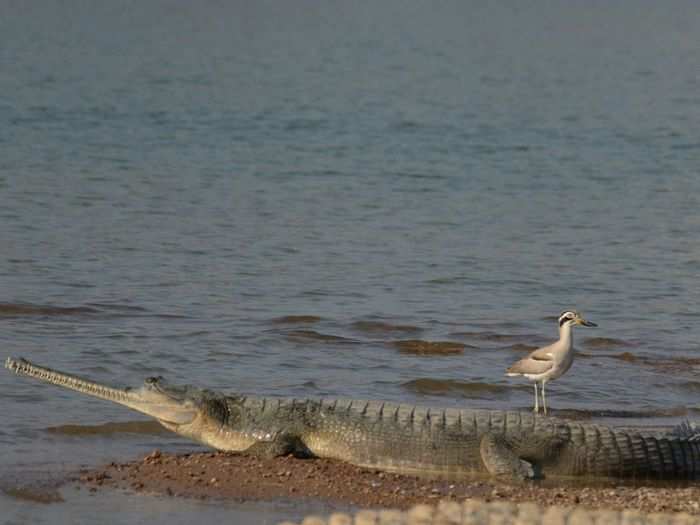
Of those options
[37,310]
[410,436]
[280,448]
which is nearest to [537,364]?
[410,436]

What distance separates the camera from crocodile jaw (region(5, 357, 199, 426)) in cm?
848

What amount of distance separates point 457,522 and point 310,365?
606cm

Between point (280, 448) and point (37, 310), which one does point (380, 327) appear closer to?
point (37, 310)

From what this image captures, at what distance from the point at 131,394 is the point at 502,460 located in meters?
2.04

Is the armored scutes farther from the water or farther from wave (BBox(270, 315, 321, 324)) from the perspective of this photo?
wave (BBox(270, 315, 321, 324))

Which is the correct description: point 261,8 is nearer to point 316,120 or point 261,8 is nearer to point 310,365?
point 316,120

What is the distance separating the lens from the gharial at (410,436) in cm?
859

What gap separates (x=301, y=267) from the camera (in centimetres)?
1526

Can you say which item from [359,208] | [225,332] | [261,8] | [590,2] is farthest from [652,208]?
[590,2]

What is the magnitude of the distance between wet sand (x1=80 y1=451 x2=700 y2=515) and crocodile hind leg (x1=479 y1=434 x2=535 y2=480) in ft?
0.25

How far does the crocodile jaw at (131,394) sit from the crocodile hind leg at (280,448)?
396mm

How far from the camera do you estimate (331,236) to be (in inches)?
672

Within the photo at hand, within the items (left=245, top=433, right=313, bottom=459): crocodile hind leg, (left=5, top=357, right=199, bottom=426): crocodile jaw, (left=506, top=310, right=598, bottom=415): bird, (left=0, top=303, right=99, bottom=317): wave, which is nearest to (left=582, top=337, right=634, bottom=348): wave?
(left=506, top=310, right=598, bottom=415): bird

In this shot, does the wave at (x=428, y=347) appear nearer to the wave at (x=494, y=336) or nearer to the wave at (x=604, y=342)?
the wave at (x=494, y=336)
